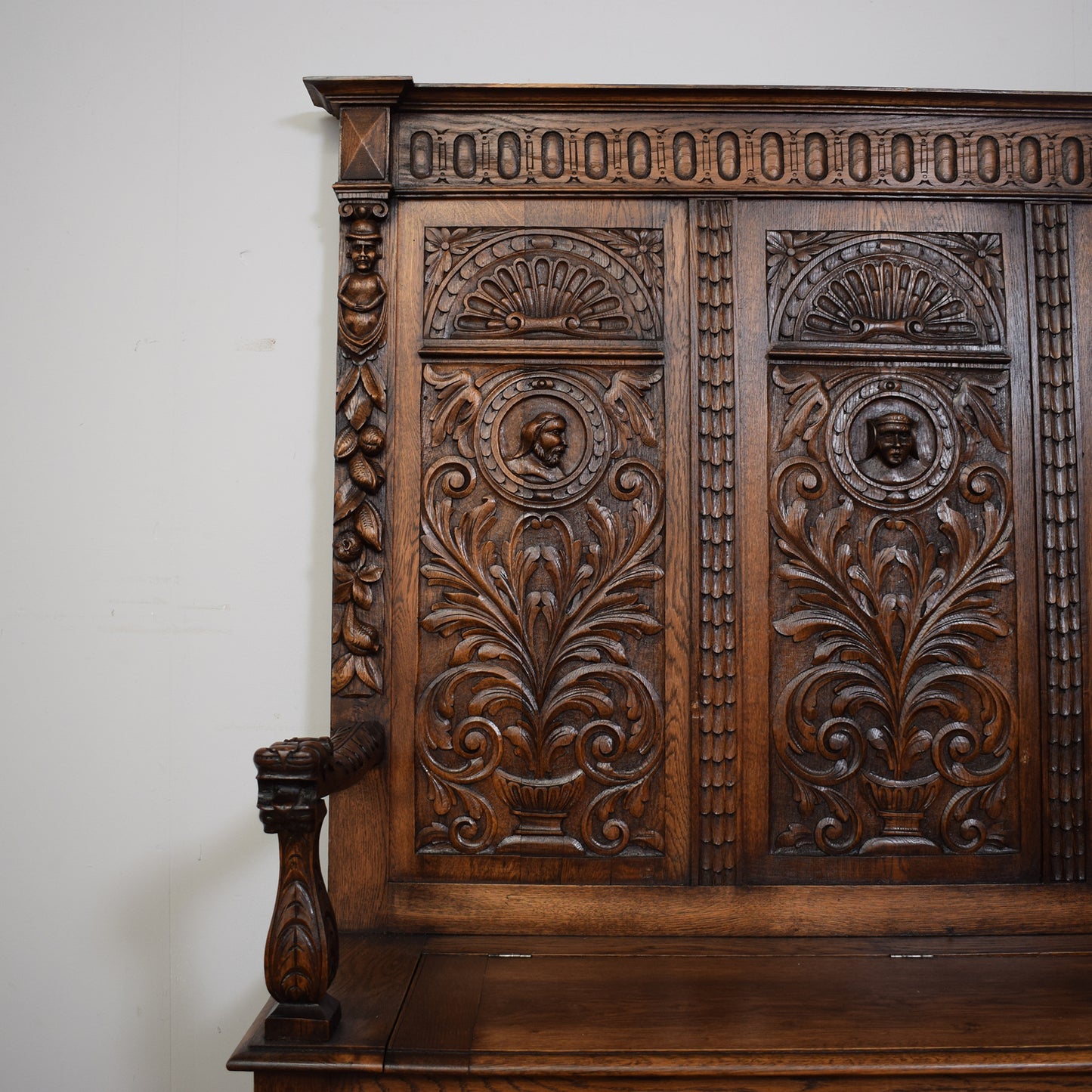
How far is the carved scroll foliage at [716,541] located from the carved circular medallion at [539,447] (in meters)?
0.23

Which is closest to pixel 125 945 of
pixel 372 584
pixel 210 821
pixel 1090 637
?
pixel 210 821

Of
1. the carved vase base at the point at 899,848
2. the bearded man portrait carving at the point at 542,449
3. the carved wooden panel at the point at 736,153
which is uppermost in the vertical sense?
the carved wooden panel at the point at 736,153

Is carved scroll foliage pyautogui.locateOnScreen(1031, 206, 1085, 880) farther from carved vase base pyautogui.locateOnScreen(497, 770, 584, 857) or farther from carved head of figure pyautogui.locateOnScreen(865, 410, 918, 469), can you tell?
carved vase base pyautogui.locateOnScreen(497, 770, 584, 857)

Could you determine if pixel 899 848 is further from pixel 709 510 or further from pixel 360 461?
pixel 360 461

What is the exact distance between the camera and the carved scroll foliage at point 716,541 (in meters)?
1.76

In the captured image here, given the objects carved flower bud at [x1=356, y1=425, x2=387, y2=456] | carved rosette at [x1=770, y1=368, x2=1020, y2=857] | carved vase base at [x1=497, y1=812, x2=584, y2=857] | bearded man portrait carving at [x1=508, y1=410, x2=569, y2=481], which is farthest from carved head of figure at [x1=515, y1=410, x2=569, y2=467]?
carved vase base at [x1=497, y1=812, x2=584, y2=857]

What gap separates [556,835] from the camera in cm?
176

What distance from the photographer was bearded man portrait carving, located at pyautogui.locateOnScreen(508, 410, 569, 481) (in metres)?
1.79

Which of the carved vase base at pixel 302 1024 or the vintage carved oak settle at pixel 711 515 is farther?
the vintage carved oak settle at pixel 711 515

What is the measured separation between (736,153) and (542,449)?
0.75 m

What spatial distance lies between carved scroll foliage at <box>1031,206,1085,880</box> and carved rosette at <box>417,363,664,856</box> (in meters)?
0.81

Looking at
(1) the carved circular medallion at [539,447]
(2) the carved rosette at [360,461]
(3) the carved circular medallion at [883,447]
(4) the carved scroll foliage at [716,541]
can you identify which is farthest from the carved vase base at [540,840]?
(3) the carved circular medallion at [883,447]

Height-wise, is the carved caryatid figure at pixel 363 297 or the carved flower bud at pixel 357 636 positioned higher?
the carved caryatid figure at pixel 363 297

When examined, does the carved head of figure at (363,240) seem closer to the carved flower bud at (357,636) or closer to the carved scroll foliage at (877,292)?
the carved flower bud at (357,636)
